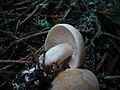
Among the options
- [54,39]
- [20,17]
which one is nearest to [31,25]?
[20,17]

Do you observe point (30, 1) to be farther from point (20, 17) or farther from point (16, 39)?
point (16, 39)

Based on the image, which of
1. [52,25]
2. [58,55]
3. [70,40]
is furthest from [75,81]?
[52,25]

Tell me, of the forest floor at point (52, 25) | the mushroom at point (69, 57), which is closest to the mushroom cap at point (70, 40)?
the mushroom at point (69, 57)

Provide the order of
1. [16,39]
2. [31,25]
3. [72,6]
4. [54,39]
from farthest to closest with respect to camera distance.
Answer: [72,6] < [31,25] < [16,39] < [54,39]

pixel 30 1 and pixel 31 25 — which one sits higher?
pixel 30 1

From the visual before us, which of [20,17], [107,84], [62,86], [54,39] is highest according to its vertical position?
[20,17]

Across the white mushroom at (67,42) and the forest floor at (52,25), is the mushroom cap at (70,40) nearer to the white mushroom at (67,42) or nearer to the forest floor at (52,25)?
the white mushroom at (67,42)

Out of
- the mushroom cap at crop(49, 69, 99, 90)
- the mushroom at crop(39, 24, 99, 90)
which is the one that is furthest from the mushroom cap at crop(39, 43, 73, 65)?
the mushroom cap at crop(49, 69, 99, 90)

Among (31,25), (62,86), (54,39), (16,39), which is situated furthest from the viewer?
(31,25)

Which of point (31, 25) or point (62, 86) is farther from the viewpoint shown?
point (31, 25)
